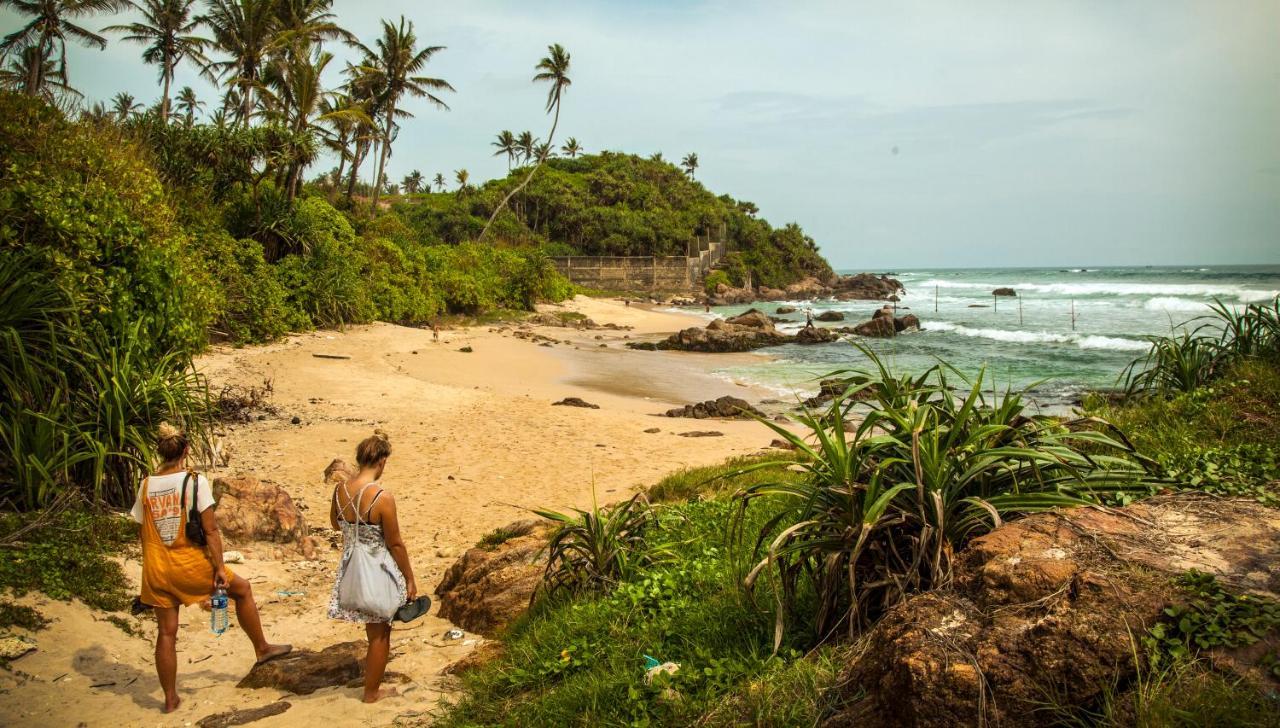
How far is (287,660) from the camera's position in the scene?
446cm

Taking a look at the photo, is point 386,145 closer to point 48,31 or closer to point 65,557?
point 48,31

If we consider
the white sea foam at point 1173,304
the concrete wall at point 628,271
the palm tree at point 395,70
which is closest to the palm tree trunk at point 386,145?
the palm tree at point 395,70

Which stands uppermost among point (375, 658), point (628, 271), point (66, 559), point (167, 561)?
point (628, 271)

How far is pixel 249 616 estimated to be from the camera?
14.6 ft

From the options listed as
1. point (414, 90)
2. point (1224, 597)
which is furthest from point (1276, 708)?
point (414, 90)

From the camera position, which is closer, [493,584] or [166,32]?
[493,584]

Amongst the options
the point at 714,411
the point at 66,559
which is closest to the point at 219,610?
the point at 66,559

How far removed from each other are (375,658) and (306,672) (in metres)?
0.62

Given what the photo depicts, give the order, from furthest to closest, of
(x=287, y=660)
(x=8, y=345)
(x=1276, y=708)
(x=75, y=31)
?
(x=75, y=31), (x=8, y=345), (x=287, y=660), (x=1276, y=708)

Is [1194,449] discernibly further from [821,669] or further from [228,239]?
[228,239]

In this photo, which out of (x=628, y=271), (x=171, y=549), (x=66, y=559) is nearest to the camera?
(x=171, y=549)

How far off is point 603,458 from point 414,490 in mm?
2764

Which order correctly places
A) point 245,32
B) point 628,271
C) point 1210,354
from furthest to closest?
point 628,271, point 245,32, point 1210,354

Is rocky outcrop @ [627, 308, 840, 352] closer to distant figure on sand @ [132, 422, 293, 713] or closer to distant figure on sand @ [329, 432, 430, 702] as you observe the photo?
distant figure on sand @ [329, 432, 430, 702]
